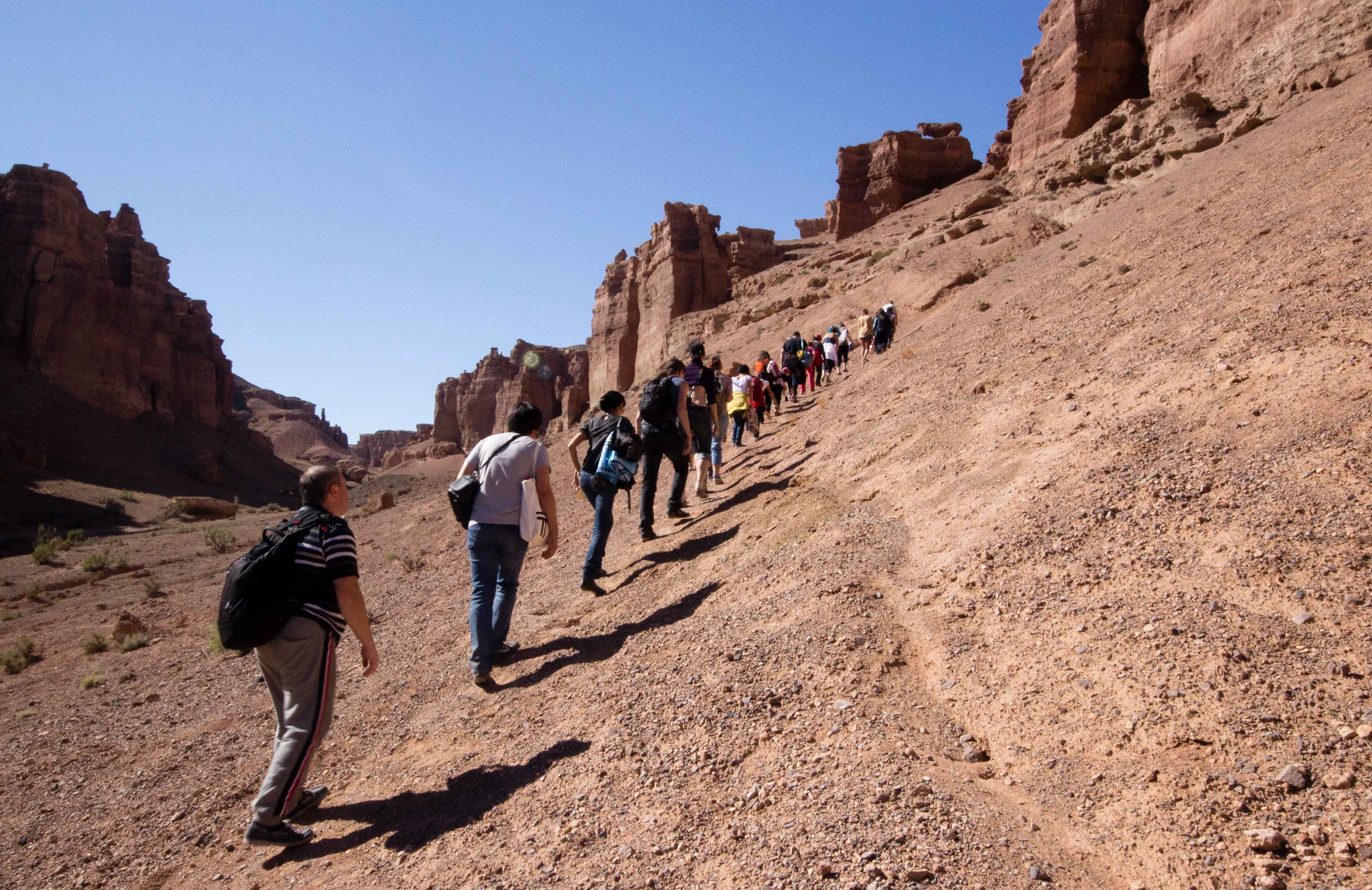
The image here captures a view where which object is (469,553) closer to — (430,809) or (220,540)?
(430,809)

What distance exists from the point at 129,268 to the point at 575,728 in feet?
205

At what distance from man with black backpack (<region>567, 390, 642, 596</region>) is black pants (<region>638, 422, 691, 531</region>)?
563 millimetres

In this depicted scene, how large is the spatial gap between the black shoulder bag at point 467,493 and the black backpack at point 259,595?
1579 millimetres

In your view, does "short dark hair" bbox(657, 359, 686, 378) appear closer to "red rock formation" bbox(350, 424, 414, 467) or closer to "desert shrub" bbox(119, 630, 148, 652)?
"desert shrub" bbox(119, 630, 148, 652)

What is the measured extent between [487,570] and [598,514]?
1813 mm

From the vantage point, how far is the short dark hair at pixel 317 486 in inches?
166

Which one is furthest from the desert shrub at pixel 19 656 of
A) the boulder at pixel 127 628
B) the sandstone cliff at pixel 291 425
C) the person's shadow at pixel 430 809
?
the sandstone cliff at pixel 291 425

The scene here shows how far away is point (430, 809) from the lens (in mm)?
4078

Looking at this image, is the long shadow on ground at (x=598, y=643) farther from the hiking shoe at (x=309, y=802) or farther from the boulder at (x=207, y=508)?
the boulder at (x=207, y=508)

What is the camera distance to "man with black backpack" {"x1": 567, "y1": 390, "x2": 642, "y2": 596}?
7117mm

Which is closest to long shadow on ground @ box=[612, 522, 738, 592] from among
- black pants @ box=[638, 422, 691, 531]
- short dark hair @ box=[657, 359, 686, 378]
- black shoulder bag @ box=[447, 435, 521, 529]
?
black pants @ box=[638, 422, 691, 531]

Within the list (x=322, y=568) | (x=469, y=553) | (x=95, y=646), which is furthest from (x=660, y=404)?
(x=95, y=646)

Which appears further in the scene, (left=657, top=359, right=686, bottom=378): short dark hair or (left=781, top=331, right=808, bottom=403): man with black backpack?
(left=781, top=331, right=808, bottom=403): man with black backpack

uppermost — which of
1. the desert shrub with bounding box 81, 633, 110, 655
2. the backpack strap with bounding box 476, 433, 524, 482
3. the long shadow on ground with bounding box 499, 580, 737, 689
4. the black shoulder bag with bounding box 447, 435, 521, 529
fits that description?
the backpack strap with bounding box 476, 433, 524, 482
